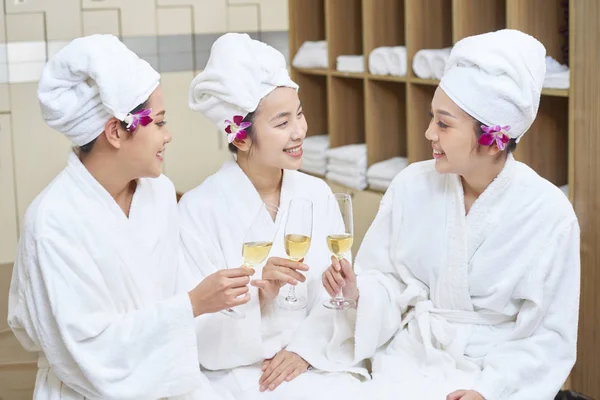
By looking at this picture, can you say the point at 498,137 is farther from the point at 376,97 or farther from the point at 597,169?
the point at 376,97

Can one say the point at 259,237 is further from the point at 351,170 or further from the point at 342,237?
the point at 351,170

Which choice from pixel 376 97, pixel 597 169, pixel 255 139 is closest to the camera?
pixel 255 139

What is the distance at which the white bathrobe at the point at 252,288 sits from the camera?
2.26m

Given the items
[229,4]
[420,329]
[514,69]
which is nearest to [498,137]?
[514,69]

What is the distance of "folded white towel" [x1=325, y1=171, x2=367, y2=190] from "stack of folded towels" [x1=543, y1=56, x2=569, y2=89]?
1.27 metres

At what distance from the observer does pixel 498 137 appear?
2.15 metres

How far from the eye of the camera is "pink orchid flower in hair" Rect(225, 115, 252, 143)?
2373mm

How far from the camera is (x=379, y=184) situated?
3887 millimetres

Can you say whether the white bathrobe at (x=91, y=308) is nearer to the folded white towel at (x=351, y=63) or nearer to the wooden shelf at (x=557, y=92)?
the wooden shelf at (x=557, y=92)

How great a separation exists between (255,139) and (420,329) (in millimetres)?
683

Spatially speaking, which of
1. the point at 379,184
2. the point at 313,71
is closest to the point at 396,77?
the point at 379,184

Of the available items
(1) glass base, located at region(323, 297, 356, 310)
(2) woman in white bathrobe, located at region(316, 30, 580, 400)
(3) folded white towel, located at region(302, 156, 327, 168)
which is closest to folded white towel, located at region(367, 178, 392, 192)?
(3) folded white towel, located at region(302, 156, 327, 168)

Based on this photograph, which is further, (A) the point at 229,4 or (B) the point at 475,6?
(A) the point at 229,4

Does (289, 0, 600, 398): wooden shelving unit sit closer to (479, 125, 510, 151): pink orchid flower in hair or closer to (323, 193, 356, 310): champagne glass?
(479, 125, 510, 151): pink orchid flower in hair
